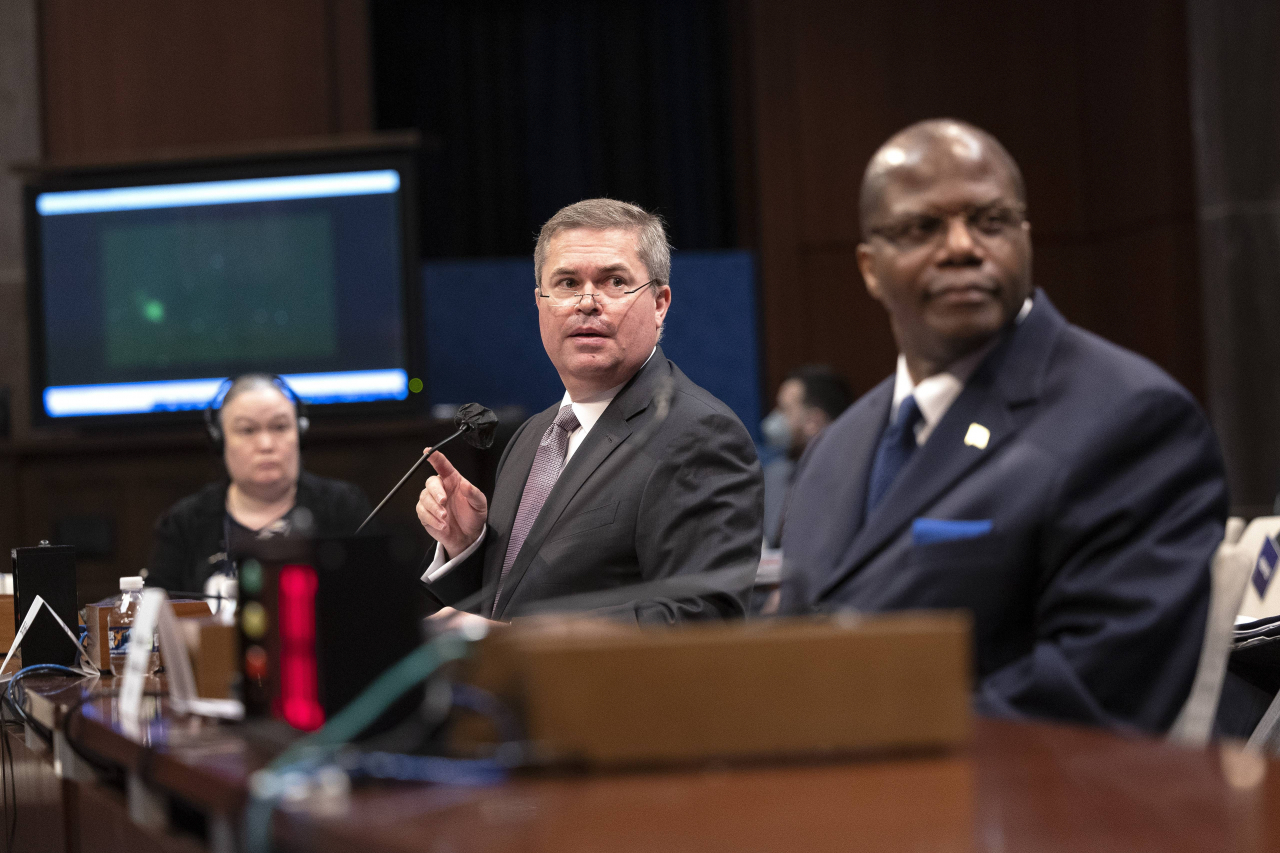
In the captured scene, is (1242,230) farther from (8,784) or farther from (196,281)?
(8,784)

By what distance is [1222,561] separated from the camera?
1.53 m

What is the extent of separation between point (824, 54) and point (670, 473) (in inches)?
211

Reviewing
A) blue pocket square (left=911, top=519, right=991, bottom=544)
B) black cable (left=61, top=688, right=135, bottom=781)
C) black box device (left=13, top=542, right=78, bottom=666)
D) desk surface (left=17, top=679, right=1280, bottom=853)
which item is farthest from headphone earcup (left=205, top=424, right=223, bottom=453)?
desk surface (left=17, top=679, right=1280, bottom=853)

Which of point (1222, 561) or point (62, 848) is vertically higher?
point (1222, 561)

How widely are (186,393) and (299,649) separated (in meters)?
4.51

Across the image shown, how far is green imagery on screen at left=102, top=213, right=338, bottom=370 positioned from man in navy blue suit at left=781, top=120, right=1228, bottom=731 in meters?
4.10

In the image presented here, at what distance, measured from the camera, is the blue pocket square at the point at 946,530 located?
1.53 metres

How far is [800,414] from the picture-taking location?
598 cm

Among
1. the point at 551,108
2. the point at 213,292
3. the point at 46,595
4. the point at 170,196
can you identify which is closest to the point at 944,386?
the point at 46,595

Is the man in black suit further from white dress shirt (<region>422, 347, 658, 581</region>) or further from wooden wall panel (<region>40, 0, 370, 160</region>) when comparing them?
wooden wall panel (<region>40, 0, 370, 160</region>)

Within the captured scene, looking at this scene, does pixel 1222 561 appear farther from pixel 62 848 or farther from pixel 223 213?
pixel 223 213

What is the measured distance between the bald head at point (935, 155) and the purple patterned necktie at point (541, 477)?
34.8 inches

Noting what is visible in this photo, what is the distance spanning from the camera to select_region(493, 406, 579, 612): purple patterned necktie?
7.58ft

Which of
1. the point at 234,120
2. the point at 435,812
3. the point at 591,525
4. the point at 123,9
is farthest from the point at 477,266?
the point at 435,812
